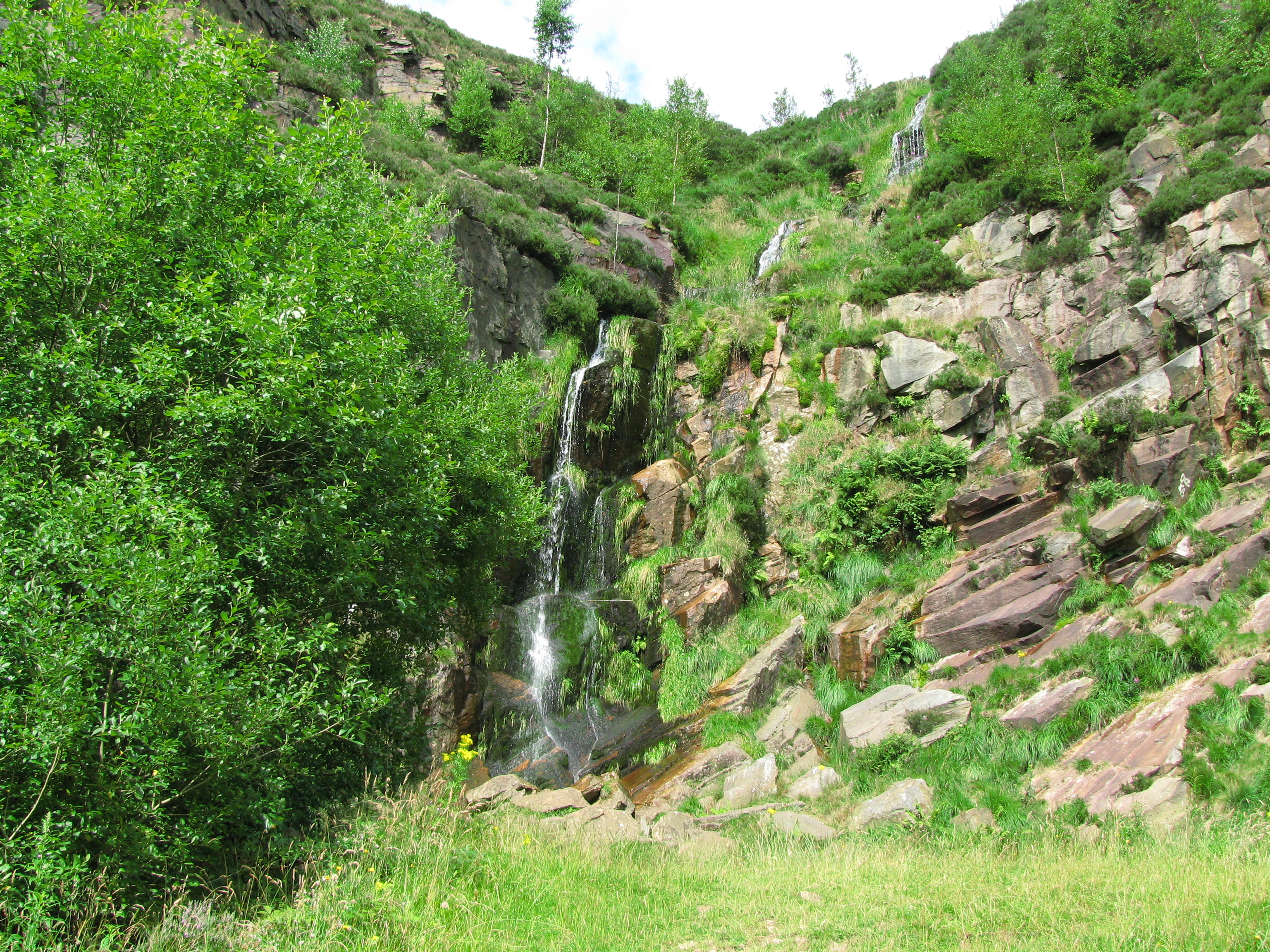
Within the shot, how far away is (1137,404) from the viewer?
43.1 ft

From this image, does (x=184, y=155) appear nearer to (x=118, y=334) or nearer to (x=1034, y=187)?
(x=118, y=334)

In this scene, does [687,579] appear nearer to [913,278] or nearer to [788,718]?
[788,718]

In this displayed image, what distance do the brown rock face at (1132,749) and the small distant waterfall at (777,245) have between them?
22099 millimetres

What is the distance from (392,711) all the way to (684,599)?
847 cm

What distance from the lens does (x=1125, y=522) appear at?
11.5m

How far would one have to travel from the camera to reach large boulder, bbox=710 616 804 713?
42.9ft

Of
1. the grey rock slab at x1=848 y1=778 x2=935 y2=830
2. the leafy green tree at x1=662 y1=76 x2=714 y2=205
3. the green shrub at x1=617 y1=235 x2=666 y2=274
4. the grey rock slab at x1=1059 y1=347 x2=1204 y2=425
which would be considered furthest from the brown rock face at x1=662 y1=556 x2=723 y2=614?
the leafy green tree at x1=662 y1=76 x2=714 y2=205

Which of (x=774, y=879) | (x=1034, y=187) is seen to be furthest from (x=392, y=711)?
(x=1034, y=187)

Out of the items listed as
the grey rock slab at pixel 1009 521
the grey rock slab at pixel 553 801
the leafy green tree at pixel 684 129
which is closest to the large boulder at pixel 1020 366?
the grey rock slab at pixel 1009 521

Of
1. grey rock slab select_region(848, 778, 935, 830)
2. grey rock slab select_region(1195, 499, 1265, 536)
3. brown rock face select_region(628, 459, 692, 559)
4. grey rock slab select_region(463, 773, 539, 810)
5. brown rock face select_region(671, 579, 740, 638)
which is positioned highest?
grey rock slab select_region(1195, 499, 1265, 536)

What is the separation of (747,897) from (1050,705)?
5366 millimetres

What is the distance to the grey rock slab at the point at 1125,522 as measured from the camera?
11.4 m

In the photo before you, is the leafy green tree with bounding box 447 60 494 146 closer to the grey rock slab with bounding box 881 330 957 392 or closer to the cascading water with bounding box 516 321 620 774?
the cascading water with bounding box 516 321 620 774

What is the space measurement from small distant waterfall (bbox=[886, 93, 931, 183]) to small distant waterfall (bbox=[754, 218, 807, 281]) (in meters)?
4.10
